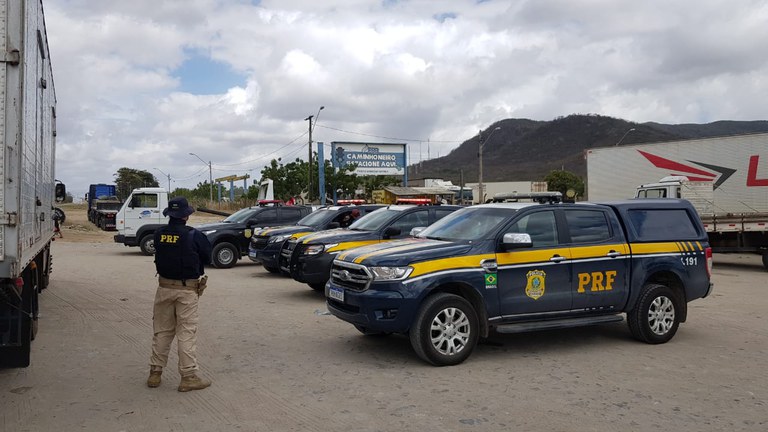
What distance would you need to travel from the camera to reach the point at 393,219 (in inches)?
440

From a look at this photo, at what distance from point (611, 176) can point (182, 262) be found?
20669 mm

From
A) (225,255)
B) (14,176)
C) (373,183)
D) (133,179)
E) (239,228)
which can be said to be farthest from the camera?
(133,179)

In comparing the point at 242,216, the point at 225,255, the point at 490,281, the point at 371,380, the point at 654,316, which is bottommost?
the point at 371,380

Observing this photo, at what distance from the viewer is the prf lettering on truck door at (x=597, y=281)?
275 inches

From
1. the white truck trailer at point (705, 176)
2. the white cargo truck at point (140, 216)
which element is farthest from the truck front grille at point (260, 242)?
the white truck trailer at point (705, 176)

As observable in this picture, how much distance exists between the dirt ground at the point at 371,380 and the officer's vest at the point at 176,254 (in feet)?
3.45

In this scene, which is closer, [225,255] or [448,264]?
→ [448,264]

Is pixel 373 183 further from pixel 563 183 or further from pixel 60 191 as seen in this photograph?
pixel 563 183

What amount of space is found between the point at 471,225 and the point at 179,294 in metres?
3.44

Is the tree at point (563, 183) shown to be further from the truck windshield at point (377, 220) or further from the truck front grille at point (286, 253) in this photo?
the truck front grille at point (286, 253)

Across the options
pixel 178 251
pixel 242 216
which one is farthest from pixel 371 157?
pixel 178 251

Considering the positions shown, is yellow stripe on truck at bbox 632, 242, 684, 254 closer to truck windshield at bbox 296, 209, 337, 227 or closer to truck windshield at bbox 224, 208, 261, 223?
truck windshield at bbox 296, 209, 337, 227

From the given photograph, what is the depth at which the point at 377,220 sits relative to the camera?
37.6ft

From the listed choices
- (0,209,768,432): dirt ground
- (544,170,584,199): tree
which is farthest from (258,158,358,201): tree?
(544,170,584,199): tree
